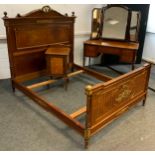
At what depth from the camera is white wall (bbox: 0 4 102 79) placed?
3250mm

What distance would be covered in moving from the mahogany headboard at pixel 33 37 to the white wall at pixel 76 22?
415mm

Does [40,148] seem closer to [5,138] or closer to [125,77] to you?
[5,138]

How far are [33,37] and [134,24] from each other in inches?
73.2

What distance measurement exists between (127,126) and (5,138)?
4.45 ft

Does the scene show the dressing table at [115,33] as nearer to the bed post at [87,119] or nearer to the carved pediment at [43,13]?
the carved pediment at [43,13]

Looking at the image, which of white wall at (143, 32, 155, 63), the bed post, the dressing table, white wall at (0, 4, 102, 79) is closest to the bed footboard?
the bed post

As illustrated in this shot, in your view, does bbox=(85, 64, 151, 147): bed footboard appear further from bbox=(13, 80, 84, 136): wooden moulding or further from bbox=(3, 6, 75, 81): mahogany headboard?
bbox=(3, 6, 75, 81): mahogany headboard

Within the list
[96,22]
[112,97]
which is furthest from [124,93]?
[96,22]

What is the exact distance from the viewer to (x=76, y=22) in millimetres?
3914

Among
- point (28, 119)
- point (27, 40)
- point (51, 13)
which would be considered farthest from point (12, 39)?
point (28, 119)

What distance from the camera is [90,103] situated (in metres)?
1.82

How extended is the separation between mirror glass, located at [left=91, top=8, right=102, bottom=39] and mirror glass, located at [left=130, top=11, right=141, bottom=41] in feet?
1.98

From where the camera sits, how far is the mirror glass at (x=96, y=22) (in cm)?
385

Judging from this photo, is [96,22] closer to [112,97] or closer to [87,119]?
[112,97]
